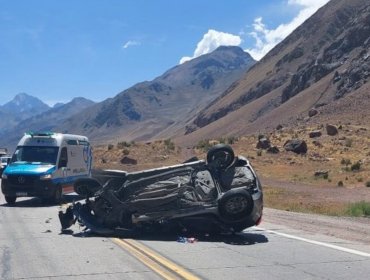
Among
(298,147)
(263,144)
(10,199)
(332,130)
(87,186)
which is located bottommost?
(10,199)

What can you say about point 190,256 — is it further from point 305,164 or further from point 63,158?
point 305,164

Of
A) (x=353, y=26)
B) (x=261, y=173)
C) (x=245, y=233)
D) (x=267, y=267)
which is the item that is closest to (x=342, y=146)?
(x=261, y=173)

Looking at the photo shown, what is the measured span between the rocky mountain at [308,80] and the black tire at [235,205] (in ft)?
191

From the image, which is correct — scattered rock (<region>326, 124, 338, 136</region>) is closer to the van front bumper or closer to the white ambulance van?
the white ambulance van

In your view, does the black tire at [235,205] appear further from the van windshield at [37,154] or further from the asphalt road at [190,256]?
the van windshield at [37,154]

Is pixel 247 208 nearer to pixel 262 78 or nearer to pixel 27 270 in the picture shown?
pixel 27 270

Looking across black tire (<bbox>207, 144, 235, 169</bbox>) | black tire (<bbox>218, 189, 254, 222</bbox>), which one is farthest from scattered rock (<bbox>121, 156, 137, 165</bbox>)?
black tire (<bbox>218, 189, 254, 222</bbox>)

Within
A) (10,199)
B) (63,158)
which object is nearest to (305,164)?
(63,158)

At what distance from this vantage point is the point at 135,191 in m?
12.8

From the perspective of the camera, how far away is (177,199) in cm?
1220

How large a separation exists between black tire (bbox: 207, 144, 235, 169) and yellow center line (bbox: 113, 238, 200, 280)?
7.72ft

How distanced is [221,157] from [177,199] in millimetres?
1545

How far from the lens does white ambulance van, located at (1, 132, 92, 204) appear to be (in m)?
20.3

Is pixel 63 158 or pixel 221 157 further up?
pixel 63 158
